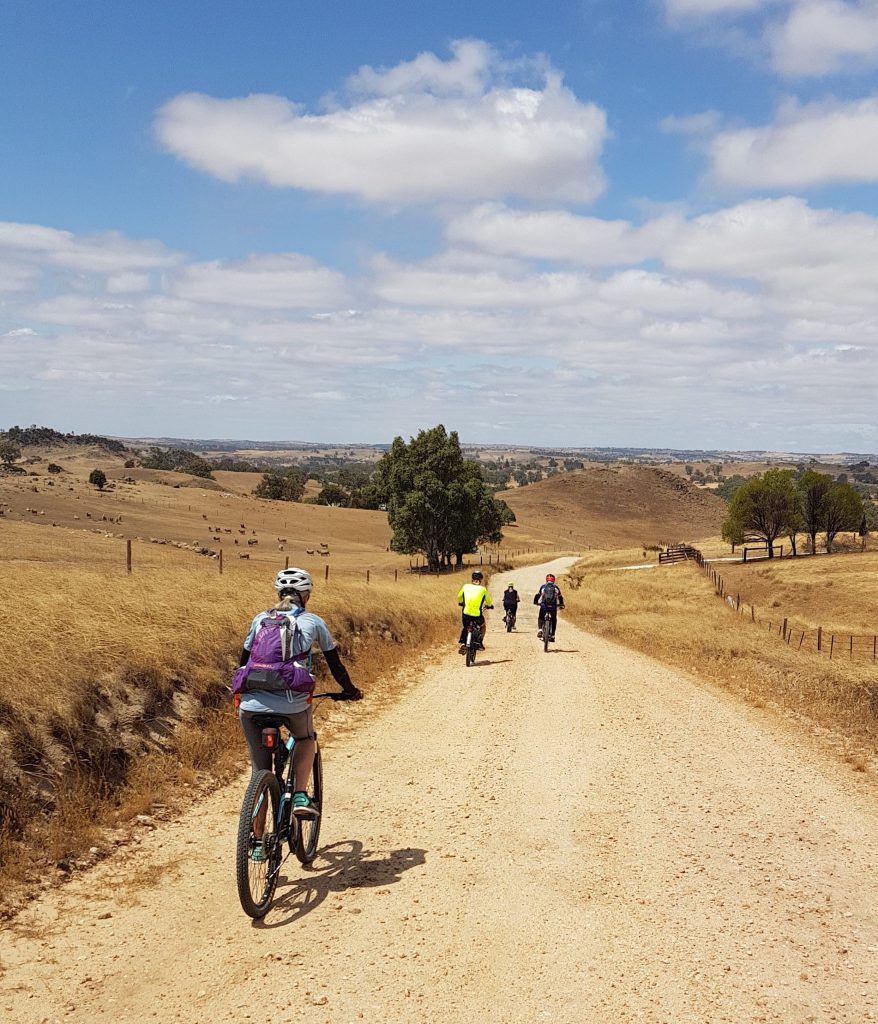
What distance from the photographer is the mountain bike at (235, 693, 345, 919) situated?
5.36 meters

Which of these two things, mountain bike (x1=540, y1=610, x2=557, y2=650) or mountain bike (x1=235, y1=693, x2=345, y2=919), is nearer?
mountain bike (x1=235, y1=693, x2=345, y2=919)

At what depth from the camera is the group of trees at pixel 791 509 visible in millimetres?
80125

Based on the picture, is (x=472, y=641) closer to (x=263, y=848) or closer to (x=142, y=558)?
(x=263, y=848)

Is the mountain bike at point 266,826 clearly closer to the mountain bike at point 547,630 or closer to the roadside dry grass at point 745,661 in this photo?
the roadside dry grass at point 745,661

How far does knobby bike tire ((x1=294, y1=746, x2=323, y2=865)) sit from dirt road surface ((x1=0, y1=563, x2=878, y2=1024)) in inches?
6.4

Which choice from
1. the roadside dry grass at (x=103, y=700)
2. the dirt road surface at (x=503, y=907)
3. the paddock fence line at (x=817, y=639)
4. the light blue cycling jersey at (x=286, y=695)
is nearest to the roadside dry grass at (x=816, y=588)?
the paddock fence line at (x=817, y=639)

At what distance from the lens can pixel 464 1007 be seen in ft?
14.7

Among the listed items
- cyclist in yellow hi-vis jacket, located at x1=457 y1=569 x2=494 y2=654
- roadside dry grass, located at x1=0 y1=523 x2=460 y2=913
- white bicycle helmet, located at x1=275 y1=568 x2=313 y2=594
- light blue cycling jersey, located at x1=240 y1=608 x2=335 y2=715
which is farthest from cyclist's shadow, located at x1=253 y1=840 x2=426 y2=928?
cyclist in yellow hi-vis jacket, located at x1=457 y1=569 x2=494 y2=654

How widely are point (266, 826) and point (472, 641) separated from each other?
1136cm

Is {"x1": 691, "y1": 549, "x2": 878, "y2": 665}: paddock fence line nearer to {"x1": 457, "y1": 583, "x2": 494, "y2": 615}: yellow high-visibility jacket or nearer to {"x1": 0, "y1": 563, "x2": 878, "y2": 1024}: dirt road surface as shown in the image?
{"x1": 457, "y1": 583, "x2": 494, "y2": 615}: yellow high-visibility jacket

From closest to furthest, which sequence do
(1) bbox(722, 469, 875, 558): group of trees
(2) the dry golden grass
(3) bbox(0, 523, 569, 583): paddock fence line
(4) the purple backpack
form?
(4) the purple backpack
(3) bbox(0, 523, 569, 583): paddock fence line
(2) the dry golden grass
(1) bbox(722, 469, 875, 558): group of trees

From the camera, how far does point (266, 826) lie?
5.89 metres

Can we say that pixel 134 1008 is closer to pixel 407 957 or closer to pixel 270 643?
pixel 407 957

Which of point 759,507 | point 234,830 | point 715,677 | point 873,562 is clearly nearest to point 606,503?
point 759,507
